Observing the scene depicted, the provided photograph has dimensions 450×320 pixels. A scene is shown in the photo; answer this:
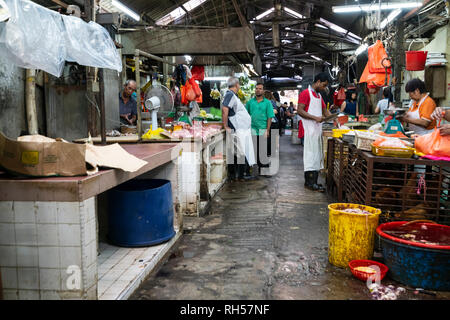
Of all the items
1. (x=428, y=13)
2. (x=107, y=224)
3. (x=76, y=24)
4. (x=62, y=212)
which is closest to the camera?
(x=62, y=212)

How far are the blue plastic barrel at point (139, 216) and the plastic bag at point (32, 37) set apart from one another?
1268 millimetres

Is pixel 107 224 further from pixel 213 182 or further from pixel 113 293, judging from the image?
pixel 213 182

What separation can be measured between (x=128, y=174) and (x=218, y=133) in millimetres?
4224

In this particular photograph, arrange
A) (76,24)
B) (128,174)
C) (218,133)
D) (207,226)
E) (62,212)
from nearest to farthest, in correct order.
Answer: (62,212), (128,174), (76,24), (207,226), (218,133)

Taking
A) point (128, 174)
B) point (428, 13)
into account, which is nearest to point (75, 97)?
point (128, 174)

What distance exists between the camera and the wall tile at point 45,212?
7.13 feet

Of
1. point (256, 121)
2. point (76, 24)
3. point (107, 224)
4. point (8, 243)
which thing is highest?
point (76, 24)

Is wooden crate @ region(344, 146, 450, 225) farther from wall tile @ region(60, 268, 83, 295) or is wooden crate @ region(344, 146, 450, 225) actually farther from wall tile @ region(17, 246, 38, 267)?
wall tile @ region(17, 246, 38, 267)

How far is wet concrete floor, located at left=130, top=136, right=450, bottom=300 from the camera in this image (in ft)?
9.57

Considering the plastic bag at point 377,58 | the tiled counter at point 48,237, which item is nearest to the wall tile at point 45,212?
the tiled counter at point 48,237

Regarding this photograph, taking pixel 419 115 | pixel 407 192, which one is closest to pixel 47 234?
pixel 407 192

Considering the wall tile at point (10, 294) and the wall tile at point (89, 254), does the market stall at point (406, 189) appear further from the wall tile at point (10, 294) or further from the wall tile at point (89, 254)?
the wall tile at point (10, 294)

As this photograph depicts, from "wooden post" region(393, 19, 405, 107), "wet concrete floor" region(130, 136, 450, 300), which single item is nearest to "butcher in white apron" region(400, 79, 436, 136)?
"wet concrete floor" region(130, 136, 450, 300)
